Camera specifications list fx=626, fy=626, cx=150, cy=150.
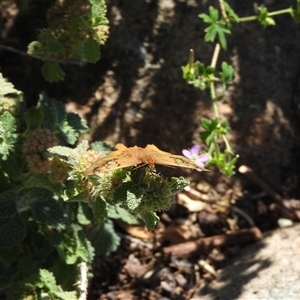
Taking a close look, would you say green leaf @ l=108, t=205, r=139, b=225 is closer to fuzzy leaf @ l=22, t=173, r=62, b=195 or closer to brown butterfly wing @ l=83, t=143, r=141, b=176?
fuzzy leaf @ l=22, t=173, r=62, b=195

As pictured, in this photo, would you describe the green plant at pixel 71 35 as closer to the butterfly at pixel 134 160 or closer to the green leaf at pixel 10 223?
the green leaf at pixel 10 223

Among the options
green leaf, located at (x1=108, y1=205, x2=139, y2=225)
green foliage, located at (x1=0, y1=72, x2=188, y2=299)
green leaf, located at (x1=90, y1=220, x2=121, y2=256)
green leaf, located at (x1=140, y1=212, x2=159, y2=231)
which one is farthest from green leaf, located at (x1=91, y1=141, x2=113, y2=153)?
green leaf, located at (x1=140, y1=212, x2=159, y2=231)

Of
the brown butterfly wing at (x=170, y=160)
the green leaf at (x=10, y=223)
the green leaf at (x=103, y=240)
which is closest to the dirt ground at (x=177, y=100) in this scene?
the green leaf at (x=103, y=240)

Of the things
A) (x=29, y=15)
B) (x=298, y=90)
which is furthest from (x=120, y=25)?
(x=298, y=90)

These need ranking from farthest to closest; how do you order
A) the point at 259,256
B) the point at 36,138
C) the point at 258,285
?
the point at 259,256 → the point at 258,285 → the point at 36,138

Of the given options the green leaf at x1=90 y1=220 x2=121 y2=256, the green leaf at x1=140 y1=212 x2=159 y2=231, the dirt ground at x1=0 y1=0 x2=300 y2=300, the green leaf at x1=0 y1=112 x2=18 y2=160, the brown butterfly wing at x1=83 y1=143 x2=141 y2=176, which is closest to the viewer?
the brown butterfly wing at x1=83 y1=143 x2=141 y2=176

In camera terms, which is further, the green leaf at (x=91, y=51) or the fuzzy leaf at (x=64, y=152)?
the green leaf at (x=91, y=51)

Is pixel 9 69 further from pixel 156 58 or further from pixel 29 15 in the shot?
pixel 156 58
